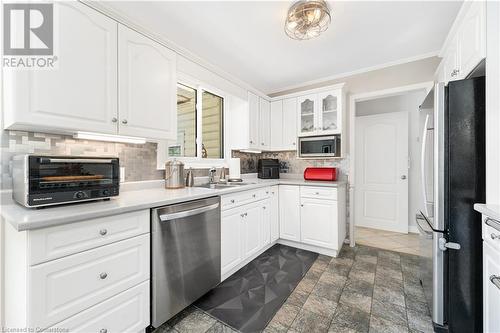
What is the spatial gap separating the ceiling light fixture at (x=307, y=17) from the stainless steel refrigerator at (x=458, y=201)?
1.04 meters

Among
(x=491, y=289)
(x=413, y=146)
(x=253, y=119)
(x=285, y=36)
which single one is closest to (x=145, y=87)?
(x=285, y=36)

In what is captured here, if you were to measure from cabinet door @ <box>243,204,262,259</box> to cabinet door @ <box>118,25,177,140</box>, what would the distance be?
1185 mm

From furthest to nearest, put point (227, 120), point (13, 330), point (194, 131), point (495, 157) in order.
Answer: point (227, 120) < point (194, 131) < point (495, 157) < point (13, 330)

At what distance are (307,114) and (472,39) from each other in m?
1.84

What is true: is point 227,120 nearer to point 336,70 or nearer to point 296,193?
point 296,193

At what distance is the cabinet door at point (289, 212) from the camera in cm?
289

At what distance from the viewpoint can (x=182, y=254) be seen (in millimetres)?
1568

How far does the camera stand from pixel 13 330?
1.05 metres

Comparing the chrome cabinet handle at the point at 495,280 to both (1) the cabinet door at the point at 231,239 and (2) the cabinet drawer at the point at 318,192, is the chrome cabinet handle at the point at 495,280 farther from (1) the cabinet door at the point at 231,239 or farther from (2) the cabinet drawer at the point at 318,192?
(1) the cabinet door at the point at 231,239

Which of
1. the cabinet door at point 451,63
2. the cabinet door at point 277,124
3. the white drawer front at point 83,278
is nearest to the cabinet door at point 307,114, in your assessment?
the cabinet door at point 277,124

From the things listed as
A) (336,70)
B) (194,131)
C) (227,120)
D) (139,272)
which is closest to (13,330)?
(139,272)

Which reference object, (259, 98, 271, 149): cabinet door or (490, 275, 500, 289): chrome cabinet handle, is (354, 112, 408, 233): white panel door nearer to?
(259, 98, 271, 149): cabinet door

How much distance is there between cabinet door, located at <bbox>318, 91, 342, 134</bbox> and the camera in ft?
9.59

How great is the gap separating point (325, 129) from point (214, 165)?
170 centimetres
